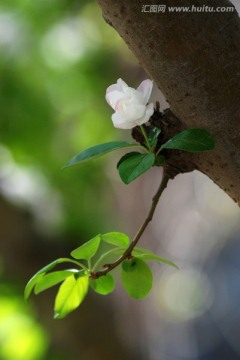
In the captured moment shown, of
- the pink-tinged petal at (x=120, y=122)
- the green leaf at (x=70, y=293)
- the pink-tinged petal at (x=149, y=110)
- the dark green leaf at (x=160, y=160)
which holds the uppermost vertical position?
the pink-tinged petal at (x=120, y=122)

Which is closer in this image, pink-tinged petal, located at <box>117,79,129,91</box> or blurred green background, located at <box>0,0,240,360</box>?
pink-tinged petal, located at <box>117,79,129,91</box>

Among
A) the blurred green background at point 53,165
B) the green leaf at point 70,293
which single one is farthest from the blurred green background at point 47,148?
the green leaf at point 70,293

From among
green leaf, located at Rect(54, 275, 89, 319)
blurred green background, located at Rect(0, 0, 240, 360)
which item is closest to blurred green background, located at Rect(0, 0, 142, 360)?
blurred green background, located at Rect(0, 0, 240, 360)

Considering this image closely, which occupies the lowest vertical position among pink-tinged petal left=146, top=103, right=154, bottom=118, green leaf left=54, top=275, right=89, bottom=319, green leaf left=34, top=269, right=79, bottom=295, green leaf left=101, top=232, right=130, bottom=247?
green leaf left=54, top=275, right=89, bottom=319

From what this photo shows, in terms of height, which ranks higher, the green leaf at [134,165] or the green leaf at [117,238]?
the green leaf at [134,165]

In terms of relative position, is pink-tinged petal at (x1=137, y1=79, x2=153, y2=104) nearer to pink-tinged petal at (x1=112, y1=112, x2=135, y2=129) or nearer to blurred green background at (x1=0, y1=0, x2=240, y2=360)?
pink-tinged petal at (x1=112, y1=112, x2=135, y2=129)

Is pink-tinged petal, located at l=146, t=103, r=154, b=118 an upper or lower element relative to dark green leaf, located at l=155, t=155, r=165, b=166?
upper

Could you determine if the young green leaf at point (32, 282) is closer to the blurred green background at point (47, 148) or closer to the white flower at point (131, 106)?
the white flower at point (131, 106)

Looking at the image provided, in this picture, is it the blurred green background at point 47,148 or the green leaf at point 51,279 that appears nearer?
the green leaf at point 51,279
